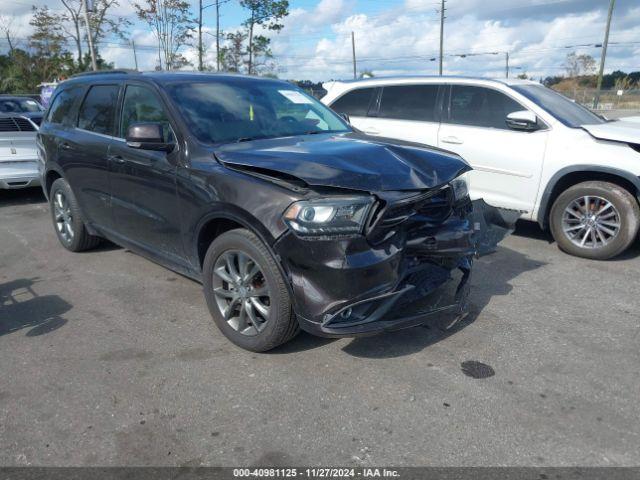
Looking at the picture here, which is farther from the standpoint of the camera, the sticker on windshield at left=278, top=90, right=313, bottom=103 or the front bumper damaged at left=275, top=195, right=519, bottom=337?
the sticker on windshield at left=278, top=90, right=313, bottom=103

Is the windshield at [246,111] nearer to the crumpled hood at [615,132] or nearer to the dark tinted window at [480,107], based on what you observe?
the dark tinted window at [480,107]

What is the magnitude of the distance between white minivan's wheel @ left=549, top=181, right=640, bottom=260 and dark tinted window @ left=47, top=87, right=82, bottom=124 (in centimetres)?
518

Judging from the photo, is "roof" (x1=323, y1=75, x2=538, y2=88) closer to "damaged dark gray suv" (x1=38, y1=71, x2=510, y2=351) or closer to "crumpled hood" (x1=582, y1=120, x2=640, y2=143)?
"crumpled hood" (x1=582, y1=120, x2=640, y2=143)

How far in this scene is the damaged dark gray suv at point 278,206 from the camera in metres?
2.99

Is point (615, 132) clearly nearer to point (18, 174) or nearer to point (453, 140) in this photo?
point (453, 140)

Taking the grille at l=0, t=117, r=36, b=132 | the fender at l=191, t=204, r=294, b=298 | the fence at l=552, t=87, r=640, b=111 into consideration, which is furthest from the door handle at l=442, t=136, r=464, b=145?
the fence at l=552, t=87, r=640, b=111

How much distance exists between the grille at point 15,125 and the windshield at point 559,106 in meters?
7.73

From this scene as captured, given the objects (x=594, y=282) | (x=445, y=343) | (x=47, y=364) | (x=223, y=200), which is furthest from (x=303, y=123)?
(x=594, y=282)

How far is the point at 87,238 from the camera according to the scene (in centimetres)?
562

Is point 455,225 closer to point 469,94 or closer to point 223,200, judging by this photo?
point 223,200

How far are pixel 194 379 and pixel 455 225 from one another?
1926 millimetres

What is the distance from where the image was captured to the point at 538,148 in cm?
571

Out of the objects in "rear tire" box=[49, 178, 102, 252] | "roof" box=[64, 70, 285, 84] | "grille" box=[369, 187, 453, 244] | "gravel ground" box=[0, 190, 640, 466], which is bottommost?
"gravel ground" box=[0, 190, 640, 466]

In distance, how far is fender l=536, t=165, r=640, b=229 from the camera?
5.14m
